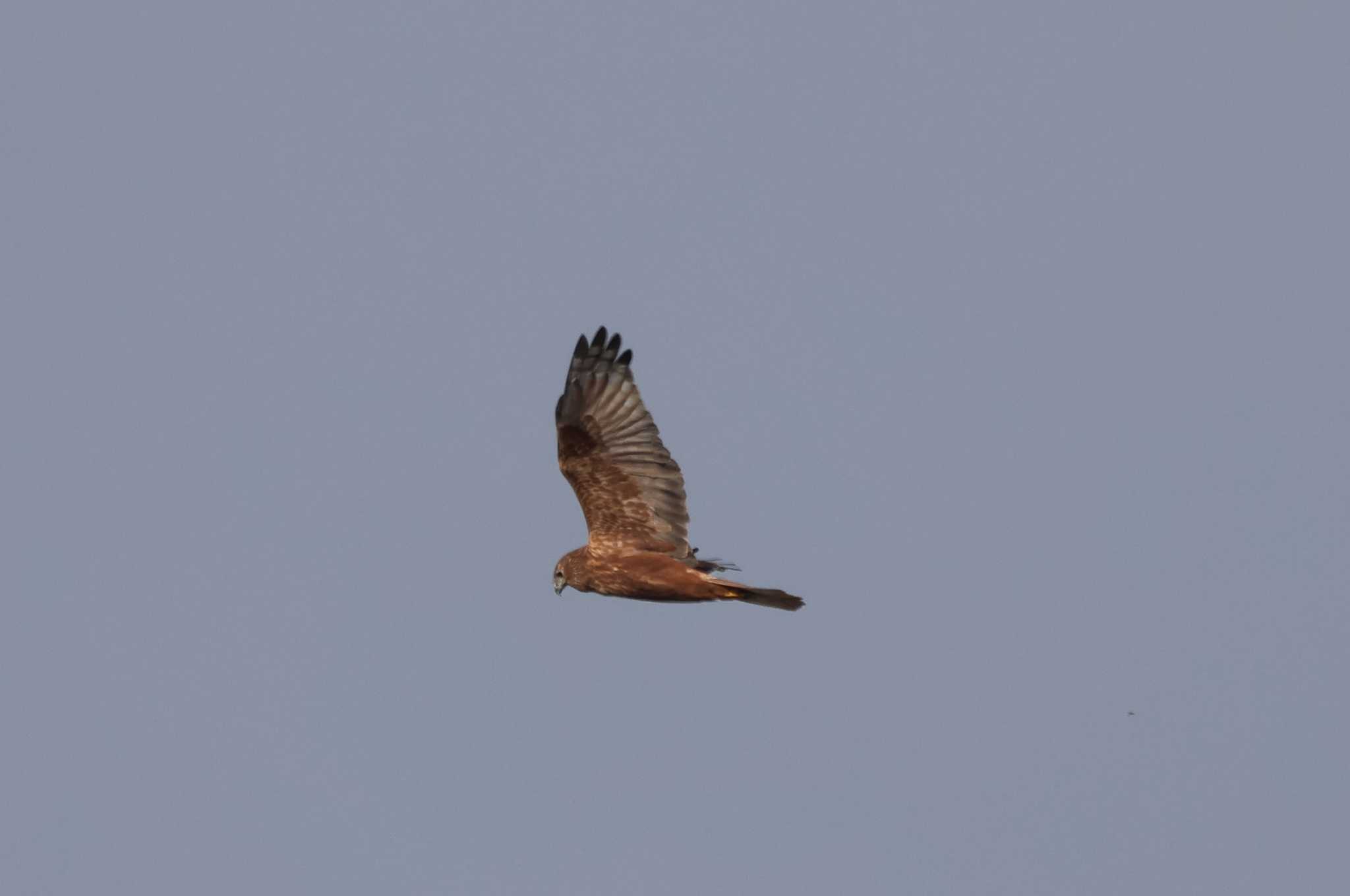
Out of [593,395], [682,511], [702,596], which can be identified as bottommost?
[702,596]

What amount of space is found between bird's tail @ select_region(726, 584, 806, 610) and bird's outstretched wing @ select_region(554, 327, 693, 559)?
94 centimetres

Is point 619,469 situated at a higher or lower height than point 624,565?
higher

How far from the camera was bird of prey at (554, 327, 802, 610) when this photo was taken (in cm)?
1268

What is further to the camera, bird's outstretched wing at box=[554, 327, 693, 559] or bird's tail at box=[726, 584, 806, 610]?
bird's outstretched wing at box=[554, 327, 693, 559]

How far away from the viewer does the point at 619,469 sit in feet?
41.9

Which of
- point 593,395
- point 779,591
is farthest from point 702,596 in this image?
point 593,395

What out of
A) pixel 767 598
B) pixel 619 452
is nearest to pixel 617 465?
pixel 619 452

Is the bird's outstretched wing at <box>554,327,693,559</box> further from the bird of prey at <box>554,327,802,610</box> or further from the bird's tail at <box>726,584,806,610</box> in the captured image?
the bird's tail at <box>726,584,806,610</box>

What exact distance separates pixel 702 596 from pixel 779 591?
82 centimetres

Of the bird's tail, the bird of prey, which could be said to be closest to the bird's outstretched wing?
the bird of prey

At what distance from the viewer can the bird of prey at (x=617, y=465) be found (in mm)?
12680

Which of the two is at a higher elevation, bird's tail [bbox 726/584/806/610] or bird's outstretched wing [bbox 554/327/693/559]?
bird's outstretched wing [bbox 554/327/693/559]

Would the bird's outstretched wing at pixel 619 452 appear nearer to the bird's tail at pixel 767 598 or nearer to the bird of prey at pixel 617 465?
the bird of prey at pixel 617 465

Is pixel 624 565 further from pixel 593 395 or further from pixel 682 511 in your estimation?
pixel 593 395
